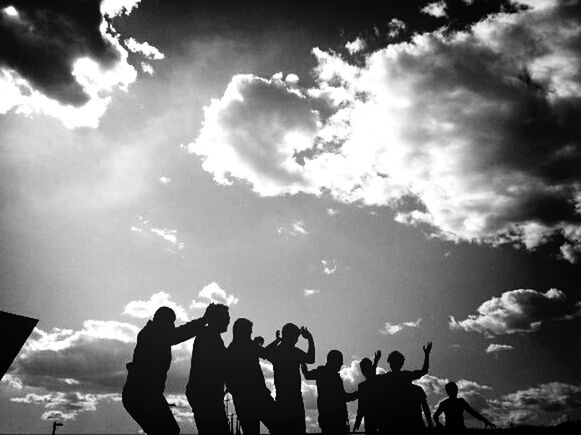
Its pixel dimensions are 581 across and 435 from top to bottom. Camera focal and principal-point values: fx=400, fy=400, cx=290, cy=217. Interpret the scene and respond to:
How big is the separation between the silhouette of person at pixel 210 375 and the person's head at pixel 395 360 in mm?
3178

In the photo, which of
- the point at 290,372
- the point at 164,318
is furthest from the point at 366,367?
the point at 164,318

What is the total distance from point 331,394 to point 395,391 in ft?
3.81

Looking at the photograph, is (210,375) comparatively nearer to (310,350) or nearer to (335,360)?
(310,350)

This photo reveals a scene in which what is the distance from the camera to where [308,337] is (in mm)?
7223

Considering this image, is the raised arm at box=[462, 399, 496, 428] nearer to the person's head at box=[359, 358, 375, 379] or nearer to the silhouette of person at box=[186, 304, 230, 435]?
the person's head at box=[359, 358, 375, 379]

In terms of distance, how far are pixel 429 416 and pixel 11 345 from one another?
23.3 ft

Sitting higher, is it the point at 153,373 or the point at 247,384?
the point at 153,373

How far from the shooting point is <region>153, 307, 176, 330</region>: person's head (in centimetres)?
519

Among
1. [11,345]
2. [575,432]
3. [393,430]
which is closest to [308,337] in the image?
[393,430]

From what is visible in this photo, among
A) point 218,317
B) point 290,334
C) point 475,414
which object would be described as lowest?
point 475,414

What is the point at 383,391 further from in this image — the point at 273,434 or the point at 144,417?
the point at 144,417

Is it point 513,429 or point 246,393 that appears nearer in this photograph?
point 513,429

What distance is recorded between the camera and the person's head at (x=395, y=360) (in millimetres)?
7160

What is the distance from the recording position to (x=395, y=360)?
7215 mm
